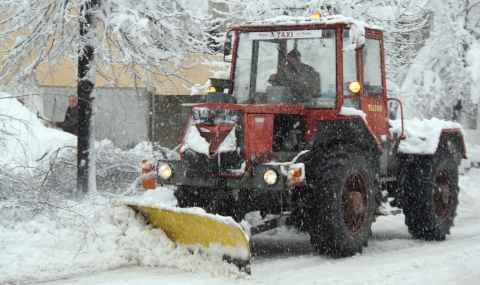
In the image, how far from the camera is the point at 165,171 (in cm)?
717

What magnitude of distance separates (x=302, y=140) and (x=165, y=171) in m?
1.54

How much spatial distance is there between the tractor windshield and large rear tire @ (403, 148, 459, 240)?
2023mm

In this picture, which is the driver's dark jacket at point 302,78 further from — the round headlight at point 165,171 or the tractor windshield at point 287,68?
the round headlight at point 165,171

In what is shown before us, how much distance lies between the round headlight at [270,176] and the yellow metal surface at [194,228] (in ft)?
2.30

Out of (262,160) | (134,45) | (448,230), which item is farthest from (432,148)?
(134,45)

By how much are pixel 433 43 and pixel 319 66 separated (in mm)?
9750

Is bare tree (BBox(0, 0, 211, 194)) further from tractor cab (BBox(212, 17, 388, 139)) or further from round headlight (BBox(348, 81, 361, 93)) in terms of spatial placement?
round headlight (BBox(348, 81, 361, 93))

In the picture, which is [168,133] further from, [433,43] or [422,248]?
[422,248]

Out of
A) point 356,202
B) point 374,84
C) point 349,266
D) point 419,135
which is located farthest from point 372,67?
point 349,266

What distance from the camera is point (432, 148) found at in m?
8.73

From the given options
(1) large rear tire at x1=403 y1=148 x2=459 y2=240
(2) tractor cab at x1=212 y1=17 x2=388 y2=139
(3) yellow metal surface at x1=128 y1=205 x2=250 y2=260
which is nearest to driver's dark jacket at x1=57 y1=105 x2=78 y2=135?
(2) tractor cab at x1=212 y1=17 x2=388 y2=139

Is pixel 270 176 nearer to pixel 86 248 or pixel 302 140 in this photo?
pixel 302 140

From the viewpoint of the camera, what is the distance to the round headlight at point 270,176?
665cm

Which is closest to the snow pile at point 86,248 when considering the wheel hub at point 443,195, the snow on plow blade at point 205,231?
the snow on plow blade at point 205,231
